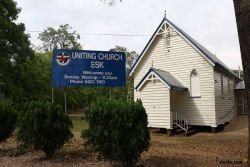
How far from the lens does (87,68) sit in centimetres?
1403

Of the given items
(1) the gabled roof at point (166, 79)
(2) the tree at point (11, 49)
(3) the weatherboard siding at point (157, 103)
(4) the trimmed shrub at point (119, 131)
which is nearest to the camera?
(4) the trimmed shrub at point (119, 131)

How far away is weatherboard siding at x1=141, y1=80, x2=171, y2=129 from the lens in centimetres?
1971

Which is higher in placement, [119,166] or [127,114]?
[127,114]

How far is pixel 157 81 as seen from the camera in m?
20.1

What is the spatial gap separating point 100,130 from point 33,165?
282cm

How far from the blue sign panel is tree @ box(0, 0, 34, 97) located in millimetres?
13712

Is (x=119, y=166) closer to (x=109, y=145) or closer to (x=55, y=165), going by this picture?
(x=109, y=145)

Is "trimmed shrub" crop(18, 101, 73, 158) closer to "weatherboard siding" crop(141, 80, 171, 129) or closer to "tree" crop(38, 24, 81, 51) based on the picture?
"weatherboard siding" crop(141, 80, 171, 129)

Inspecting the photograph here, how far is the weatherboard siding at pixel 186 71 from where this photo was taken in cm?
2050

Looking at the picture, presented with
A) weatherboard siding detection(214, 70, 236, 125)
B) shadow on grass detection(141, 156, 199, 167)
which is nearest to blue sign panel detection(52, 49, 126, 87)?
shadow on grass detection(141, 156, 199, 167)

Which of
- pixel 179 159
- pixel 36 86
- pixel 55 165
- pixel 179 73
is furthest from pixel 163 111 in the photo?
pixel 36 86

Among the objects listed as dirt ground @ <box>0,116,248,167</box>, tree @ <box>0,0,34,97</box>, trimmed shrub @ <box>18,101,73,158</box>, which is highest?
tree @ <box>0,0,34,97</box>

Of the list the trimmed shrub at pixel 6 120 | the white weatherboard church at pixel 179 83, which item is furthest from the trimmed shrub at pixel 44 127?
the white weatherboard church at pixel 179 83

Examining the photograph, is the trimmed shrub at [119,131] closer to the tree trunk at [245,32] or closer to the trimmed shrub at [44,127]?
the trimmed shrub at [44,127]
